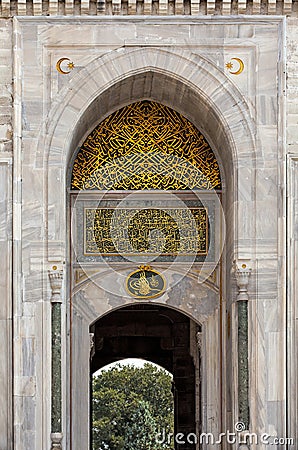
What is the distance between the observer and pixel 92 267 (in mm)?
8969

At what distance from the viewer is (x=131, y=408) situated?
2669cm

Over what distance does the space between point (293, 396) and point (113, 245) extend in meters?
1.80

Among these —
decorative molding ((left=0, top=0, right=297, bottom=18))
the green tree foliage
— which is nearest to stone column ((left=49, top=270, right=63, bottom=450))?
decorative molding ((left=0, top=0, right=297, bottom=18))

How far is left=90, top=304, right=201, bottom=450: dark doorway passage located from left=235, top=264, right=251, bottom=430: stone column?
446cm

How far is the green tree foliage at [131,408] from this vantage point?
26.0m

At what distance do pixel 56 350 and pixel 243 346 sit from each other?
133 cm

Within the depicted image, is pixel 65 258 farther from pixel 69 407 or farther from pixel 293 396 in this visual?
pixel 293 396

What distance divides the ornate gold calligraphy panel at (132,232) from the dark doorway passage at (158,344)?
400 centimetres

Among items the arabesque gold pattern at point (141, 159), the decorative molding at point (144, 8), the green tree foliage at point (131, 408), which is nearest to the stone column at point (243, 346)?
the arabesque gold pattern at point (141, 159)

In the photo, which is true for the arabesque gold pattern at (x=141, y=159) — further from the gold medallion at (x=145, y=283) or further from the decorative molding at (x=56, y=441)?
the decorative molding at (x=56, y=441)

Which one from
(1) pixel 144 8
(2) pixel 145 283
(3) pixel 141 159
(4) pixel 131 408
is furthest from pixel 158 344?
(4) pixel 131 408

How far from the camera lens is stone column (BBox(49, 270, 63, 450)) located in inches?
326

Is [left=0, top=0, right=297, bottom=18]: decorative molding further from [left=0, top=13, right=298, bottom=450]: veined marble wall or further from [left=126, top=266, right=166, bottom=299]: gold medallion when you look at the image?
[left=126, top=266, right=166, bottom=299]: gold medallion

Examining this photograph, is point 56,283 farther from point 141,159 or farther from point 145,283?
point 141,159
